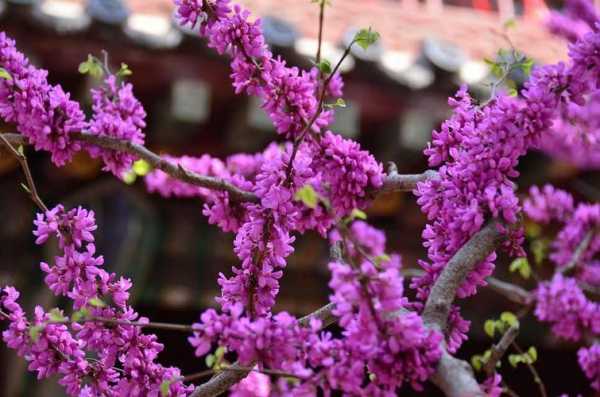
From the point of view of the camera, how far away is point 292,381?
1.20 metres

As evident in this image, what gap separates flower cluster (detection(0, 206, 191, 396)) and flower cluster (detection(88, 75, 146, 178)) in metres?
0.13

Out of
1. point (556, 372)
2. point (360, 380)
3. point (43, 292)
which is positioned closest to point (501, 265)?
point (556, 372)

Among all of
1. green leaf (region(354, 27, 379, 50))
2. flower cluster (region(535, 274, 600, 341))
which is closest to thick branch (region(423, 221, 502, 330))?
green leaf (region(354, 27, 379, 50))

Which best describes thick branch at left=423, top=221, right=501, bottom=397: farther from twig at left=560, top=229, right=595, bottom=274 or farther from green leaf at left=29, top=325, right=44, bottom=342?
twig at left=560, top=229, right=595, bottom=274

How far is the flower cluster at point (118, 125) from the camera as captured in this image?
1.63 meters

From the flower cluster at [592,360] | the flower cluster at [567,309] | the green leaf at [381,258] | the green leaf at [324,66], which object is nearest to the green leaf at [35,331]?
the green leaf at [381,258]

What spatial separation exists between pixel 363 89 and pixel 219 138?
0.58m

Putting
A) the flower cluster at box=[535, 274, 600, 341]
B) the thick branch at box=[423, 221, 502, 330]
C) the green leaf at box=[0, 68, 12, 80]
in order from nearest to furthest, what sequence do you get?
the thick branch at box=[423, 221, 502, 330] → the green leaf at box=[0, 68, 12, 80] → the flower cluster at box=[535, 274, 600, 341]

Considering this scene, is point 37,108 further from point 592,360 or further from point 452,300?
point 592,360

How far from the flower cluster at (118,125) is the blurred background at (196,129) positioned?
1207 millimetres

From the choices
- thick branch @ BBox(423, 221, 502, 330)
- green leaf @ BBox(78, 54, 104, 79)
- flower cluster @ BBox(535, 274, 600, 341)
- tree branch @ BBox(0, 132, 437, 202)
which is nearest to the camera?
thick branch @ BBox(423, 221, 502, 330)

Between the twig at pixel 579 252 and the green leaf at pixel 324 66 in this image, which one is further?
the twig at pixel 579 252

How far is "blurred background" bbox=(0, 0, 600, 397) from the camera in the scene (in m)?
3.09

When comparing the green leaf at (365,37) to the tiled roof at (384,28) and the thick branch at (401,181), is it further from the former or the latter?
the tiled roof at (384,28)
